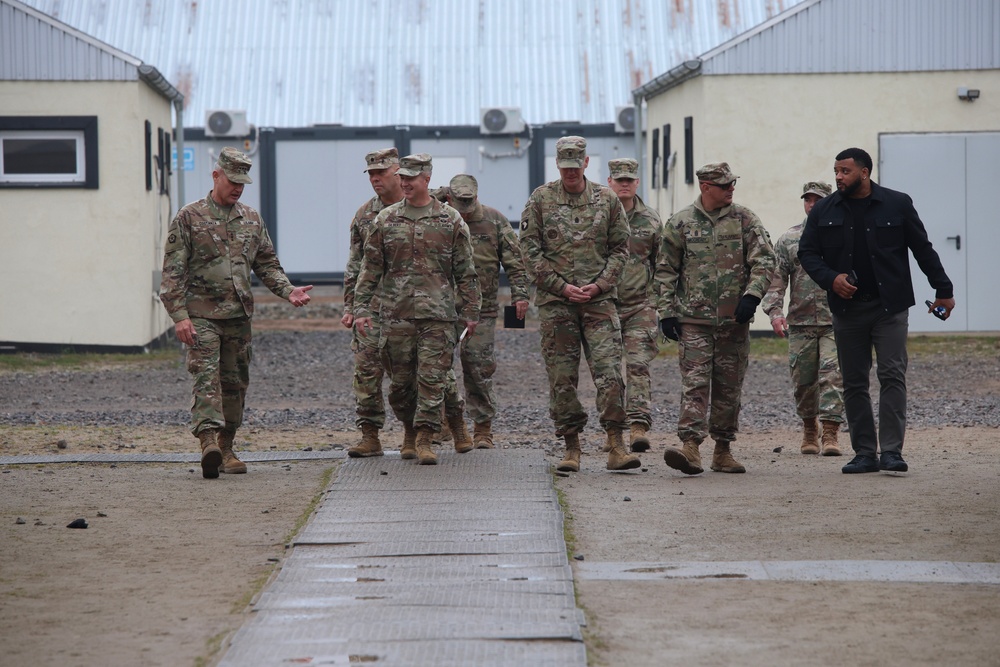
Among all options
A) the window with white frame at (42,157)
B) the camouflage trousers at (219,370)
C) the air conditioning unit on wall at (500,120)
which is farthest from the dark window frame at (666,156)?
the camouflage trousers at (219,370)

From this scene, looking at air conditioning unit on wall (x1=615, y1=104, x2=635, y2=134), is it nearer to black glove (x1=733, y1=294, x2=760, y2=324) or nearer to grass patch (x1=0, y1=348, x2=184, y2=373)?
grass patch (x1=0, y1=348, x2=184, y2=373)

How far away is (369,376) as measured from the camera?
930 cm

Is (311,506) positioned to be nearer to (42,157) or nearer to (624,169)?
(624,169)

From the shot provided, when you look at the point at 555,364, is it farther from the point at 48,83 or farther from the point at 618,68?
the point at 618,68

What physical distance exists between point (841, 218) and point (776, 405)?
4601mm

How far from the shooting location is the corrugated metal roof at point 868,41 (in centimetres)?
1853

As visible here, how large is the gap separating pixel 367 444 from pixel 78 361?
8.60m

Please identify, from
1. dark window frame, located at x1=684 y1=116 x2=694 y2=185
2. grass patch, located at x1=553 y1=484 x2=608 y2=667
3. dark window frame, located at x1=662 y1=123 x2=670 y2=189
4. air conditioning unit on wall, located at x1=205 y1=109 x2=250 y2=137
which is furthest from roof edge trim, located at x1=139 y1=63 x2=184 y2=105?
grass patch, located at x1=553 y1=484 x2=608 y2=667

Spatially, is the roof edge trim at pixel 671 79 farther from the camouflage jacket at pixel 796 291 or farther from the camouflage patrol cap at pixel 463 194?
the camouflage patrol cap at pixel 463 194

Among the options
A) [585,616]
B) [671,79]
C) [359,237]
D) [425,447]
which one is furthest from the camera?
[671,79]

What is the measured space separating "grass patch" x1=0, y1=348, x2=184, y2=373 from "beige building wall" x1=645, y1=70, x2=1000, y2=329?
7.26 meters

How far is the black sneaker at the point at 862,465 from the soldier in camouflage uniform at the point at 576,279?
126 cm

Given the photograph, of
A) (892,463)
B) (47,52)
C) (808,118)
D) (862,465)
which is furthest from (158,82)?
(892,463)

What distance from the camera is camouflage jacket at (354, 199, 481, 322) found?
29.5 feet
